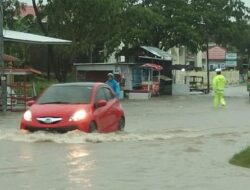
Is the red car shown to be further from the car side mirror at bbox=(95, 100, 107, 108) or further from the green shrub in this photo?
the green shrub

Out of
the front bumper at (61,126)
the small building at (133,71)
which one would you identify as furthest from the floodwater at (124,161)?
the small building at (133,71)

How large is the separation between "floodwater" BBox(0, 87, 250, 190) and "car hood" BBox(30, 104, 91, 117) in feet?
1.48

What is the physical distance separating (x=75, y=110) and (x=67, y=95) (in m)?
1.18

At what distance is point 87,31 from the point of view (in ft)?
144

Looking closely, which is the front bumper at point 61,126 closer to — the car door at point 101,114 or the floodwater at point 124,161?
the floodwater at point 124,161

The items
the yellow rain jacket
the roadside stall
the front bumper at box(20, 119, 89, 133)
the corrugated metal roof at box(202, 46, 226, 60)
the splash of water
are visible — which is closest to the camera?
the splash of water

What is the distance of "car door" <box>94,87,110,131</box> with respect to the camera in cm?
1566

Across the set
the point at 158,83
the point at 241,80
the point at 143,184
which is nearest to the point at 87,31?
the point at 158,83

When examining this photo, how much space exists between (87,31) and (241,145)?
98.5ft

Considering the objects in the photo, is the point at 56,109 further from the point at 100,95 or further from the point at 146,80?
the point at 146,80

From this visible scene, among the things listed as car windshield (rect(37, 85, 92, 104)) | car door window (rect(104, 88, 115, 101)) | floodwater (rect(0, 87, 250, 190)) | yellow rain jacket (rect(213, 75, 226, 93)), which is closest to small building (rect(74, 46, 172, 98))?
yellow rain jacket (rect(213, 75, 226, 93))

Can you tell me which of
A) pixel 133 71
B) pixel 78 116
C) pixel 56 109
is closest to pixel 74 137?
pixel 78 116

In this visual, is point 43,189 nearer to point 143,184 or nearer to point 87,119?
point 143,184

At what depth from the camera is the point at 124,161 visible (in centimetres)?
1180
